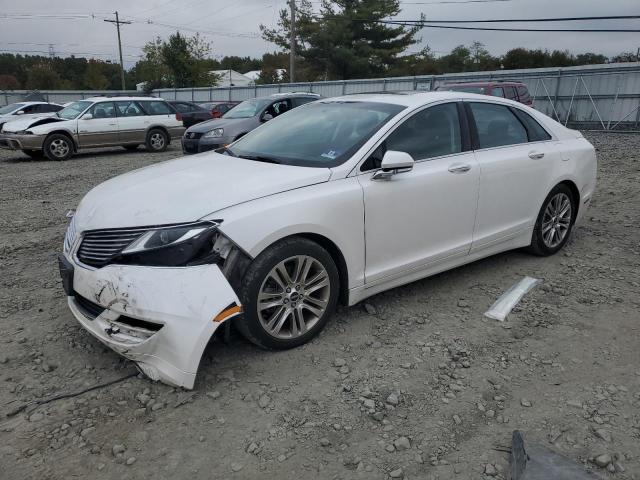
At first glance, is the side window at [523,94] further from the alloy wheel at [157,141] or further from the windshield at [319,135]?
the windshield at [319,135]

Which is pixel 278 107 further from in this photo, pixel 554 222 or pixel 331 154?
pixel 331 154

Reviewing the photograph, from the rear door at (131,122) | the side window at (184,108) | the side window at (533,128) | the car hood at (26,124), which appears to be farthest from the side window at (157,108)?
the side window at (533,128)

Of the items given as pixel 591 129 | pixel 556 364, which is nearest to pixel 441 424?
pixel 556 364

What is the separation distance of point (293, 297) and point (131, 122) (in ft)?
40.5

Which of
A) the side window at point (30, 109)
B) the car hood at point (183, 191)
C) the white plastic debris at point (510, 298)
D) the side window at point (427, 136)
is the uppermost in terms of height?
the side window at point (427, 136)

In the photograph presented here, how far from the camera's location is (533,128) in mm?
4902

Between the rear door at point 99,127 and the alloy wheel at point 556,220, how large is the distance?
11.8 meters

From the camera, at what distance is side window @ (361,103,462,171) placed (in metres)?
3.73

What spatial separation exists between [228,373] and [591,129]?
2050 cm

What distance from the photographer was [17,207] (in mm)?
7559

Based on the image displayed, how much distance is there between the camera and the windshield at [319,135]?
12.1 feet

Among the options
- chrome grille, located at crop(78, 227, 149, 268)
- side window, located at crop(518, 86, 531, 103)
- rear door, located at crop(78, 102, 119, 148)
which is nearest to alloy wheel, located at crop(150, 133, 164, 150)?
rear door, located at crop(78, 102, 119, 148)

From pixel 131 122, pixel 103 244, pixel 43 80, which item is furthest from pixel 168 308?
pixel 43 80

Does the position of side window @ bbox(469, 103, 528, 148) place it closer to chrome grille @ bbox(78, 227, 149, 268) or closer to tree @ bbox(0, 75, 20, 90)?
chrome grille @ bbox(78, 227, 149, 268)
